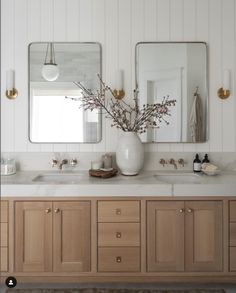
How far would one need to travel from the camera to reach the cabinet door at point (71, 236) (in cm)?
187

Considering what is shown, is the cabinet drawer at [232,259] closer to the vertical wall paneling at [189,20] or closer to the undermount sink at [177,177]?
the undermount sink at [177,177]

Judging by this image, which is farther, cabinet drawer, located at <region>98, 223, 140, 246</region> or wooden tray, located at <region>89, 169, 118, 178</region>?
wooden tray, located at <region>89, 169, 118, 178</region>

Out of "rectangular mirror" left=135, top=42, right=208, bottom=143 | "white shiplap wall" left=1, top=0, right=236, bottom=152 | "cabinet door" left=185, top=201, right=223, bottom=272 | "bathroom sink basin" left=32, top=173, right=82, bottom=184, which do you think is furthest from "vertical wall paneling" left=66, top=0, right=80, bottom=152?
"cabinet door" left=185, top=201, right=223, bottom=272

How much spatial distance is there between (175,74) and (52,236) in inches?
57.6

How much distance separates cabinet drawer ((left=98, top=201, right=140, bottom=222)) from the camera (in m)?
1.86

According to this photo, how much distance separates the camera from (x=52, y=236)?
188 cm

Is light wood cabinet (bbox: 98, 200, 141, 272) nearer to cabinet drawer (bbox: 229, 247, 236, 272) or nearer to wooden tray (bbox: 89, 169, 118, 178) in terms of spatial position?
wooden tray (bbox: 89, 169, 118, 178)

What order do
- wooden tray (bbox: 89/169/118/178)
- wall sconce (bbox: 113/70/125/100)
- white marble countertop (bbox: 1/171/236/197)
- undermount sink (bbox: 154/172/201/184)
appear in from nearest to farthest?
1. white marble countertop (bbox: 1/171/236/197)
2. wooden tray (bbox: 89/169/118/178)
3. undermount sink (bbox: 154/172/201/184)
4. wall sconce (bbox: 113/70/125/100)

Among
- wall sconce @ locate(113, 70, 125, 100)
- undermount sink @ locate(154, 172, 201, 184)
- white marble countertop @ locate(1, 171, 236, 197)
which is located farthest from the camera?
wall sconce @ locate(113, 70, 125, 100)

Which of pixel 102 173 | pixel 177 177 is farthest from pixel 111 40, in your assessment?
pixel 177 177

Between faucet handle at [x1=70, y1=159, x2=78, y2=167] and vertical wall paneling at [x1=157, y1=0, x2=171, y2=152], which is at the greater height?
vertical wall paneling at [x1=157, y1=0, x2=171, y2=152]

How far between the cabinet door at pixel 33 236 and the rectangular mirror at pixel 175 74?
1.10m

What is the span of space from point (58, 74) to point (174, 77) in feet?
2.93

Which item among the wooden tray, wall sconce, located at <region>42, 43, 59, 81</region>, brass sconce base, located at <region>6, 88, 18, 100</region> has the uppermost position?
wall sconce, located at <region>42, 43, 59, 81</region>
